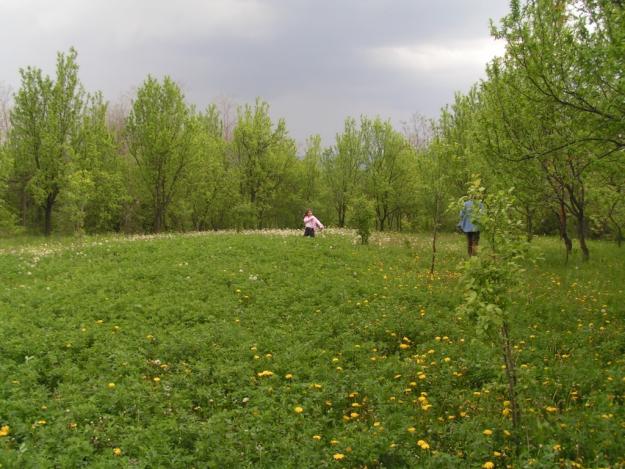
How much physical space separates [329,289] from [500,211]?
7.14 metres

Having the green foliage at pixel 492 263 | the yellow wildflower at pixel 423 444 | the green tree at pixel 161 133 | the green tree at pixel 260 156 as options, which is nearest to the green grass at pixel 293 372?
the yellow wildflower at pixel 423 444

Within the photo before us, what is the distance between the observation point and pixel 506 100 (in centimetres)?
1439

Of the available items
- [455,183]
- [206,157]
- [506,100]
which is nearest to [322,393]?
[506,100]

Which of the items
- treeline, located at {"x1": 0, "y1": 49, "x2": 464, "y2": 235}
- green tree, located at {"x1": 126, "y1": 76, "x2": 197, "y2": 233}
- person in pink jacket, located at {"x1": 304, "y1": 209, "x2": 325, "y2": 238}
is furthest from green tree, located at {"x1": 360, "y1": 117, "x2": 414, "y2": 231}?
person in pink jacket, located at {"x1": 304, "y1": 209, "x2": 325, "y2": 238}

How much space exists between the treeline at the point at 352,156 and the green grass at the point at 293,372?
3.84 meters

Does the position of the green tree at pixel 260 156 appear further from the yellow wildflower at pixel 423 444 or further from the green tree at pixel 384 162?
the yellow wildflower at pixel 423 444

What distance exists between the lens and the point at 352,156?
42.0 meters

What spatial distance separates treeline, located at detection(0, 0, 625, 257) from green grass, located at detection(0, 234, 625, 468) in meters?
3.84

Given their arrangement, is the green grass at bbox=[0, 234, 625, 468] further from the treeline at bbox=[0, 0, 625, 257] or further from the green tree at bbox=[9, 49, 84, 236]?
the green tree at bbox=[9, 49, 84, 236]

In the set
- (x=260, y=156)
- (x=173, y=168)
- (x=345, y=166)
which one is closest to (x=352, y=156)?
(x=345, y=166)

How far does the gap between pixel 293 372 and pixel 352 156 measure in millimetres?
35909

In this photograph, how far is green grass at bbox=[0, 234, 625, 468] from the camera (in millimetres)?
5422

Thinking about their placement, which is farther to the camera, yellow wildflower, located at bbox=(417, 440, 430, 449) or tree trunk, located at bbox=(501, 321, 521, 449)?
tree trunk, located at bbox=(501, 321, 521, 449)

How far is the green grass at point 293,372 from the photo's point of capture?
542 cm
